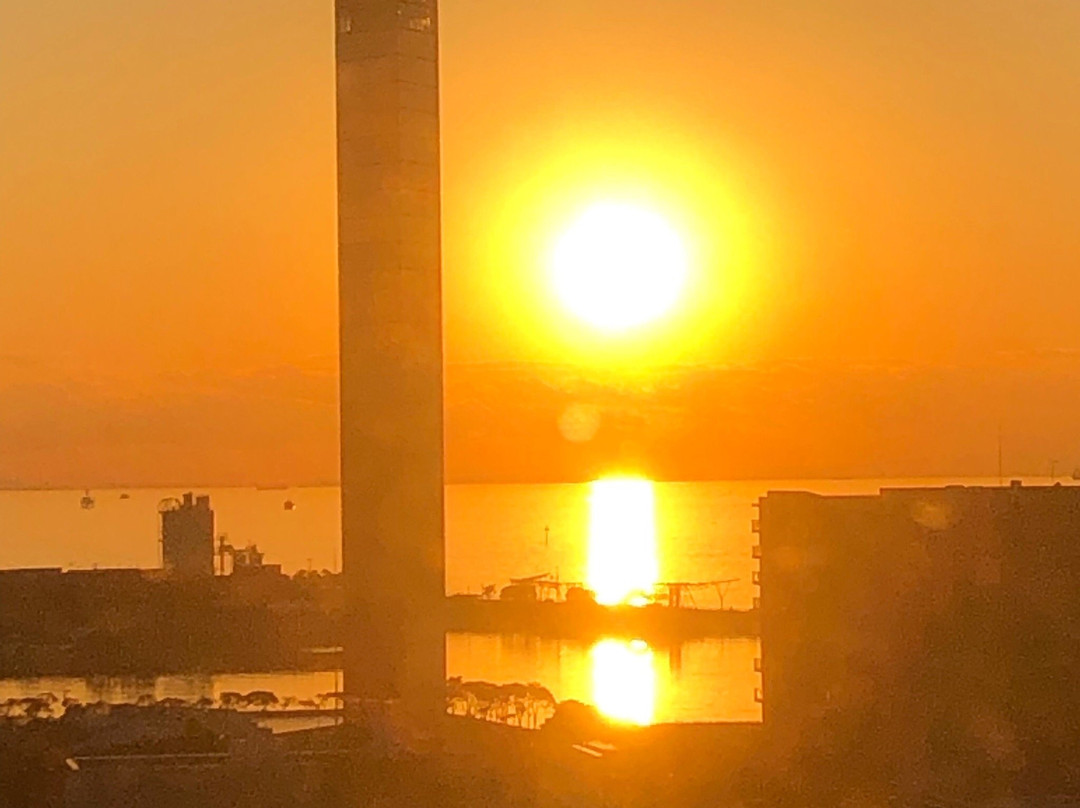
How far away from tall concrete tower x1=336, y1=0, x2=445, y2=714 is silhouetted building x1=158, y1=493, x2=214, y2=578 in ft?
162

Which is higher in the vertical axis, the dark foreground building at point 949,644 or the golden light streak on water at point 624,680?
the dark foreground building at point 949,644

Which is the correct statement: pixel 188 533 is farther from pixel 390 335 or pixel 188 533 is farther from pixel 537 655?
pixel 390 335

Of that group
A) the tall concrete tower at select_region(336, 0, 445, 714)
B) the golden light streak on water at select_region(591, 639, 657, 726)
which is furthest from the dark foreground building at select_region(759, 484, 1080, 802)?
the golden light streak on water at select_region(591, 639, 657, 726)

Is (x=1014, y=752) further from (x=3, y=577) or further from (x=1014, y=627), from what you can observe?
(x=3, y=577)

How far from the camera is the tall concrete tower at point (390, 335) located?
42.2m

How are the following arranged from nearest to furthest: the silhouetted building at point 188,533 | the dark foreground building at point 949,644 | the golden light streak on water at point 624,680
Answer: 1. the dark foreground building at point 949,644
2. the golden light streak on water at point 624,680
3. the silhouetted building at point 188,533

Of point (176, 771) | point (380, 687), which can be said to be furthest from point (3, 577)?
point (176, 771)

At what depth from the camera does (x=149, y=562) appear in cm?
12200

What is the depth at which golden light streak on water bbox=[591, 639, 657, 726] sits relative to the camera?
66.0 metres

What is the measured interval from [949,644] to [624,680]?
168ft

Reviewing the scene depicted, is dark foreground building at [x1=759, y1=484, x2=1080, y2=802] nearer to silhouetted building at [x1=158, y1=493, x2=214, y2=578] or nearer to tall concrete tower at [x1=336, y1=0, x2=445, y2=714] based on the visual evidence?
tall concrete tower at [x1=336, y1=0, x2=445, y2=714]

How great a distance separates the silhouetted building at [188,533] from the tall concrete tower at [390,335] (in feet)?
162

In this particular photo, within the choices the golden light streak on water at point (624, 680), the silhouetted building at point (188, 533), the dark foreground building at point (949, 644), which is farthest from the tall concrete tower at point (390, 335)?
the silhouetted building at point (188, 533)

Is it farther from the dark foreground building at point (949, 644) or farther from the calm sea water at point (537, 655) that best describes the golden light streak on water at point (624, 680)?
the dark foreground building at point (949, 644)
